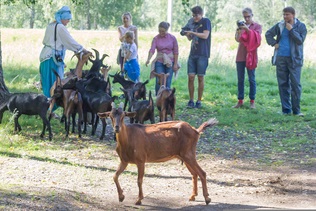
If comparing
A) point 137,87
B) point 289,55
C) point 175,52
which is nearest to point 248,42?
point 289,55

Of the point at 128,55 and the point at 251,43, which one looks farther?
the point at 128,55

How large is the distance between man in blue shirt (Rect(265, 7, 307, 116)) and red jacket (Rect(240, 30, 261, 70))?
41 cm

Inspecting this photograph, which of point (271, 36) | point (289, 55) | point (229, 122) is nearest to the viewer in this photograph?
point (229, 122)

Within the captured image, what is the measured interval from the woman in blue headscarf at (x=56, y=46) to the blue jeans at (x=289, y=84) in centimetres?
488

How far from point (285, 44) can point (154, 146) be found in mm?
7565

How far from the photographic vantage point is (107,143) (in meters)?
12.8

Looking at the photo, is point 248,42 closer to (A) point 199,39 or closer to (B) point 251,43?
(B) point 251,43

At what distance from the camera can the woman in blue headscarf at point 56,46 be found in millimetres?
13688

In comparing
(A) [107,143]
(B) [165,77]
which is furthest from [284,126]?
(A) [107,143]

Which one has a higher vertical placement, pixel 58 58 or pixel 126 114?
pixel 58 58

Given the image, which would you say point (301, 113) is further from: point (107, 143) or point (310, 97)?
point (107, 143)

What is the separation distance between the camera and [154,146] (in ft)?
29.3

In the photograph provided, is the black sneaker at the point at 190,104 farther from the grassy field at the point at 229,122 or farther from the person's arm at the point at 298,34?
the person's arm at the point at 298,34

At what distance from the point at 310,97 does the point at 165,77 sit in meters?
5.32
